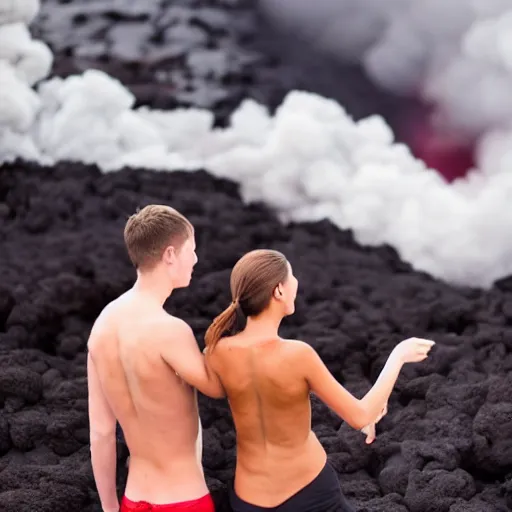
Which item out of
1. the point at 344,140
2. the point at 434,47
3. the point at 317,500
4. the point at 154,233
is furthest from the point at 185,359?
the point at 434,47

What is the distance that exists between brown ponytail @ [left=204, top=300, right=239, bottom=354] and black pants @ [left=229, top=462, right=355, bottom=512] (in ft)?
1.58

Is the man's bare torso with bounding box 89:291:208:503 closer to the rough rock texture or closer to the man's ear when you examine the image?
the man's ear

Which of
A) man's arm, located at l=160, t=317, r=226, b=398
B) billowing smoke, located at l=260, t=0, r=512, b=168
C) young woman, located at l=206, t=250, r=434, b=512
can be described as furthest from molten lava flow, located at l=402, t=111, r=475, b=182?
man's arm, located at l=160, t=317, r=226, b=398

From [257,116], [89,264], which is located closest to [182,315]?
[89,264]

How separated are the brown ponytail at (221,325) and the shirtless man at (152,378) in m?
0.06

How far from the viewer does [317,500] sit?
255 centimetres

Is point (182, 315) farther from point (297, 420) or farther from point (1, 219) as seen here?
point (297, 420)

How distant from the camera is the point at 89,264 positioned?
5.37m

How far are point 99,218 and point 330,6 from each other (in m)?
3.29

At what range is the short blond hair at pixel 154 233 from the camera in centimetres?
252

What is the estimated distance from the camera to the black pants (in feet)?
8.34

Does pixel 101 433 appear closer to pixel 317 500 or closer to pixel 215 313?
pixel 317 500

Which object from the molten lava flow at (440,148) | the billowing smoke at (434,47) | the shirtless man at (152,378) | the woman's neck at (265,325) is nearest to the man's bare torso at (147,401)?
the shirtless man at (152,378)

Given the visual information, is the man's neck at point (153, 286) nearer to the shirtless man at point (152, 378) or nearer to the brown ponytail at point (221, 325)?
the shirtless man at point (152, 378)
